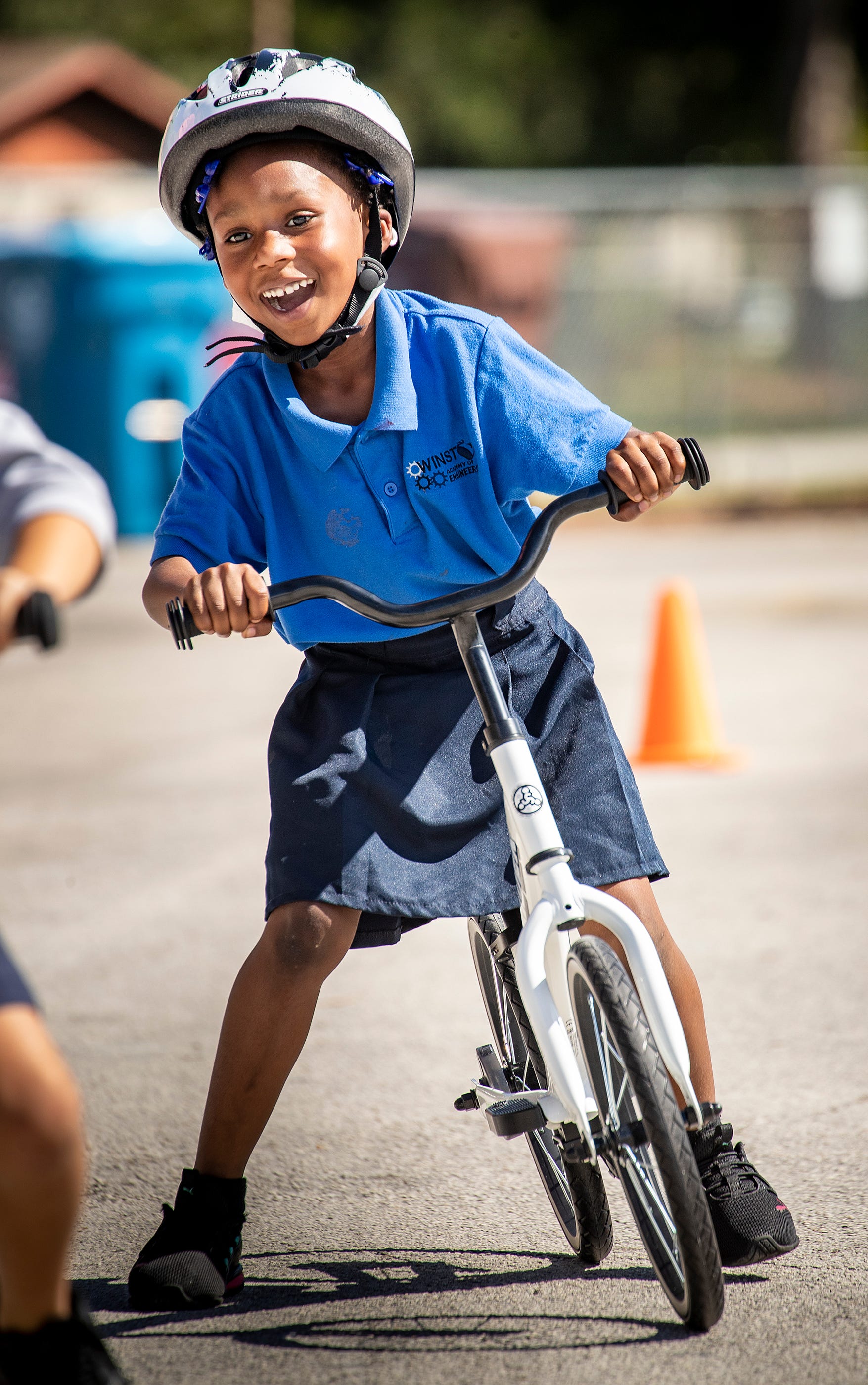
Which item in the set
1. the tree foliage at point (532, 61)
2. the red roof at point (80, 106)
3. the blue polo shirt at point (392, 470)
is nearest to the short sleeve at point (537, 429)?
the blue polo shirt at point (392, 470)

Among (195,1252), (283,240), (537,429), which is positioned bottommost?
(195,1252)

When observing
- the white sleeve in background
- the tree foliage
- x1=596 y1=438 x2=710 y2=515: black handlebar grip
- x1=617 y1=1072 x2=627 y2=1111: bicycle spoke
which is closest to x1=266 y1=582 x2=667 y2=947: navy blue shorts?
x1=596 y1=438 x2=710 y2=515: black handlebar grip

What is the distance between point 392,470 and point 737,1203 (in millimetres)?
1422

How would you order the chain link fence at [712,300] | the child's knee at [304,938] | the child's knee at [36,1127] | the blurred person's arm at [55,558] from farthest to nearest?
the chain link fence at [712,300], the child's knee at [304,938], the blurred person's arm at [55,558], the child's knee at [36,1127]

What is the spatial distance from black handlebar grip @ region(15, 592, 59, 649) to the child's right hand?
17.8 inches

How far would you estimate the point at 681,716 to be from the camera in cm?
703

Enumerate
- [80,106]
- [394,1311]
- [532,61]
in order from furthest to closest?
[532,61] < [80,106] < [394,1311]

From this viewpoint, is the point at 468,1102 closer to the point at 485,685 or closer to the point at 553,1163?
the point at 553,1163

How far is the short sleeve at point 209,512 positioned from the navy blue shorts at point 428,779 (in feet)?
0.82

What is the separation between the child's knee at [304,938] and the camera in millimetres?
2848

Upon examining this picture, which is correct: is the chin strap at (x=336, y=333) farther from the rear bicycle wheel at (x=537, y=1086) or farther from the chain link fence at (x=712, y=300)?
the chain link fence at (x=712, y=300)

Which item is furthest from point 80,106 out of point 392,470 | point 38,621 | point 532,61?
point 38,621

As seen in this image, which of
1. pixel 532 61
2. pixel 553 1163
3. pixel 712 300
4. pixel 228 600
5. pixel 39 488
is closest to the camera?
pixel 39 488

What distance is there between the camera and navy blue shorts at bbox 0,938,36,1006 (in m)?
2.14
